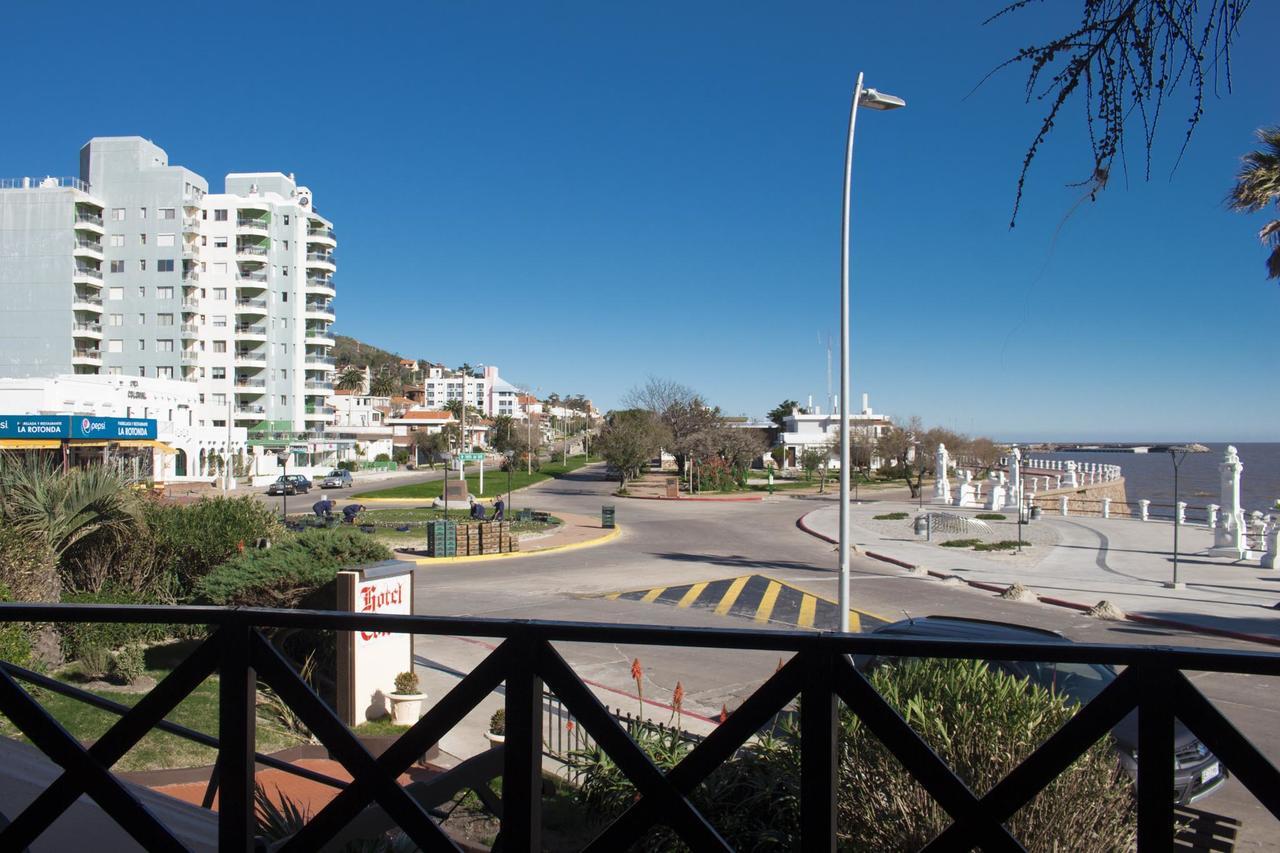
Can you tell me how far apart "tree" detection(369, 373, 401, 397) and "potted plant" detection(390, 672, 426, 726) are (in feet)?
563

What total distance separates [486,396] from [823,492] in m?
139

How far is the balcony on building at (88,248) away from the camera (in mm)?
63156

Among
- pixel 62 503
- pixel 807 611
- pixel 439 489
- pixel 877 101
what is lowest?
pixel 807 611

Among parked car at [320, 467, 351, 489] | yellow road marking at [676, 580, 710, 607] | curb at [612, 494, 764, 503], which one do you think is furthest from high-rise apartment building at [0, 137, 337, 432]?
yellow road marking at [676, 580, 710, 607]

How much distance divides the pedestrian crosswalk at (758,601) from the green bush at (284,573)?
27.0 ft

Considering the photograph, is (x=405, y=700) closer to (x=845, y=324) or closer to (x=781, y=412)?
(x=845, y=324)

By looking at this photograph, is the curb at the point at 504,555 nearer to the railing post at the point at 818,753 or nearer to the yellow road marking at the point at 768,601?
the yellow road marking at the point at 768,601

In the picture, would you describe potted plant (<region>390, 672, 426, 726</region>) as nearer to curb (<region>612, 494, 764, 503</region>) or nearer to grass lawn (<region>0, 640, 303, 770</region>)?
grass lawn (<region>0, 640, 303, 770</region>)

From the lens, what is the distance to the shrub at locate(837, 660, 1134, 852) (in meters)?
3.84

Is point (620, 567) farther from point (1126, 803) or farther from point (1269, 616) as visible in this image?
point (1126, 803)

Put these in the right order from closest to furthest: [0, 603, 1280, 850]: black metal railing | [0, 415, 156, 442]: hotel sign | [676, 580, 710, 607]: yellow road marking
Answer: [0, 603, 1280, 850]: black metal railing → [676, 580, 710, 607]: yellow road marking → [0, 415, 156, 442]: hotel sign

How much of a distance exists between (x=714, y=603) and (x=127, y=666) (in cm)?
1127

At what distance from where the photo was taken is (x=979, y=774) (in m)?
4.14

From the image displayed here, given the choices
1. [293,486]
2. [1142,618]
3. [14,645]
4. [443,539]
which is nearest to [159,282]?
[293,486]
